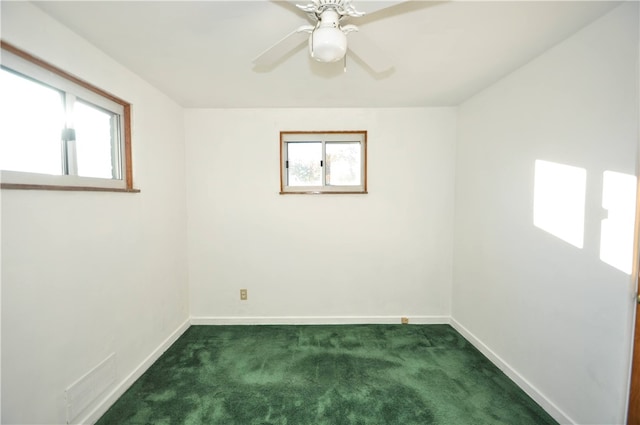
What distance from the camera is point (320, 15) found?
113 centimetres

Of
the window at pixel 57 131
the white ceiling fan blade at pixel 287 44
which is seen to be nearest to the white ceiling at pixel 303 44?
the white ceiling fan blade at pixel 287 44

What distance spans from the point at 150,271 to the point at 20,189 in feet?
3.64

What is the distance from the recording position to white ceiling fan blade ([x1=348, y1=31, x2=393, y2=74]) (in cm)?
121

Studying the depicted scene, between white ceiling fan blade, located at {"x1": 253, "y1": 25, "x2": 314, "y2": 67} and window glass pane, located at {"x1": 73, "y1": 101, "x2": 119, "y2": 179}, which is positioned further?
window glass pane, located at {"x1": 73, "y1": 101, "x2": 119, "y2": 179}

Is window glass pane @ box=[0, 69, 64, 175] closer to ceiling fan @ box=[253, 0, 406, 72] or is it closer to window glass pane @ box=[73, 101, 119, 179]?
window glass pane @ box=[73, 101, 119, 179]

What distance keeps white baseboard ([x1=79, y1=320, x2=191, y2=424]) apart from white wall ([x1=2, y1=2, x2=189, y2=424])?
0.19 ft

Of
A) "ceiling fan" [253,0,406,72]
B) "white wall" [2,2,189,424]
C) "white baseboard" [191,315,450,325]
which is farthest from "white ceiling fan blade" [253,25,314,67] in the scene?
"white baseboard" [191,315,450,325]

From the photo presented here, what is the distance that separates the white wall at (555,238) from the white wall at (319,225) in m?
0.45

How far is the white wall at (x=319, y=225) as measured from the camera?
2701mm

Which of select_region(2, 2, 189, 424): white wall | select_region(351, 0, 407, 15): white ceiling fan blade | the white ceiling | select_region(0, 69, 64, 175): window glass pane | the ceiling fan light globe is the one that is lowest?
select_region(2, 2, 189, 424): white wall

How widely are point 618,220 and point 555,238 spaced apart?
340 mm

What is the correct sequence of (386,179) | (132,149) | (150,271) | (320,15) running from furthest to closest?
(386,179) → (150,271) → (132,149) → (320,15)

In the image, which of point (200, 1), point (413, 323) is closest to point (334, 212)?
point (413, 323)

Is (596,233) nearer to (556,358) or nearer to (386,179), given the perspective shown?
(556,358)
